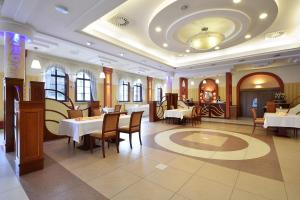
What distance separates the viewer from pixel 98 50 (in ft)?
19.2

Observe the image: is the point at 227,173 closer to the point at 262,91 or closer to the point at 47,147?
the point at 47,147

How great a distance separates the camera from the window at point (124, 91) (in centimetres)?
1120

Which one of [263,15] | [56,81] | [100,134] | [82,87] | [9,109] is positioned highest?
[263,15]

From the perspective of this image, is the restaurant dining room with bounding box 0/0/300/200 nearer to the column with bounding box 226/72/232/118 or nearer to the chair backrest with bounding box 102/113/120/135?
the chair backrest with bounding box 102/113/120/135

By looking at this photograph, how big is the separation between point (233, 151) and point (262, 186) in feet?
5.30

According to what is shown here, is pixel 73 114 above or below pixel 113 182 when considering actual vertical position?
above

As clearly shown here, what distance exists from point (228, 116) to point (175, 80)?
4.43 m

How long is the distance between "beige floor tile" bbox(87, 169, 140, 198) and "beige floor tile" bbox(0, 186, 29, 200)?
2.64 feet

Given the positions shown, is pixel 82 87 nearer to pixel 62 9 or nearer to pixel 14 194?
pixel 62 9

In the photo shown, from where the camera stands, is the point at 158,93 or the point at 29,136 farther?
the point at 158,93

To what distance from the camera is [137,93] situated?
1263 centimetres

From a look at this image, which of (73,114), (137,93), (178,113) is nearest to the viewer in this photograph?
(73,114)

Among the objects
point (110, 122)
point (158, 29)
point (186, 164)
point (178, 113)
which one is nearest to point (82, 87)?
point (178, 113)

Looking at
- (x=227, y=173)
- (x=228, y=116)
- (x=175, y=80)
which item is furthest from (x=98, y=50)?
(x=228, y=116)
